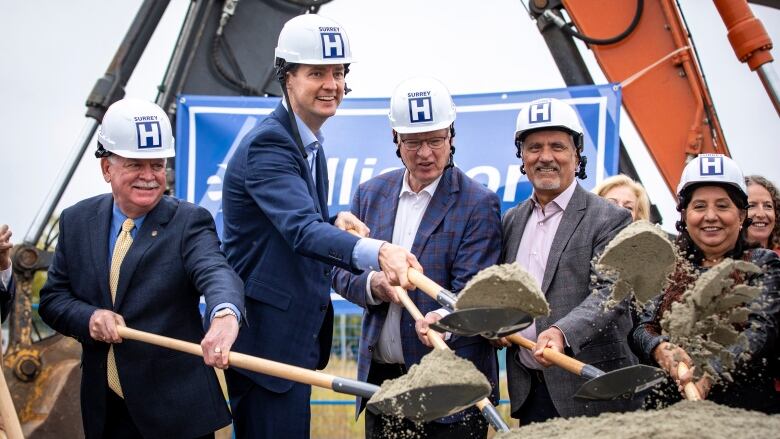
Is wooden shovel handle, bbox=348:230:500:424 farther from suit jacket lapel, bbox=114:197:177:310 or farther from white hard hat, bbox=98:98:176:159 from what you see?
white hard hat, bbox=98:98:176:159

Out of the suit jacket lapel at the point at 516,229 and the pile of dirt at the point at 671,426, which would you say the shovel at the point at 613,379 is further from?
the suit jacket lapel at the point at 516,229

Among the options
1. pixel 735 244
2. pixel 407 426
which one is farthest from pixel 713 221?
pixel 407 426

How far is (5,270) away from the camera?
488 centimetres

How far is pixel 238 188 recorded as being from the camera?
15.4ft

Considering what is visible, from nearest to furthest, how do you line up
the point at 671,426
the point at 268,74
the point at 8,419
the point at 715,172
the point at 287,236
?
the point at 671,426, the point at 8,419, the point at 287,236, the point at 715,172, the point at 268,74

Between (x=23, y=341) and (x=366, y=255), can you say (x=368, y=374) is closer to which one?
(x=366, y=255)

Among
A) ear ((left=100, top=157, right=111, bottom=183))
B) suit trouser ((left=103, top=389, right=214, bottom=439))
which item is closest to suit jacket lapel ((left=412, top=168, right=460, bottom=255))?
suit trouser ((left=103, top=389, right=214, bottom=439))

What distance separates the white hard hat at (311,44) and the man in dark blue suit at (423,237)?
463 millimetres

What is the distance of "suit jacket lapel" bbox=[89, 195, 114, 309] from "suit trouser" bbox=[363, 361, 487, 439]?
4.07 ft

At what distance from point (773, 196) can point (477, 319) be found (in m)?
3.05

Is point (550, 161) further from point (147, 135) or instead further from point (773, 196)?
point (773, 196)

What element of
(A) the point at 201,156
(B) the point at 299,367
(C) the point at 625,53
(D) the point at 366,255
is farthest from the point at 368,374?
(C) the point at 625,53

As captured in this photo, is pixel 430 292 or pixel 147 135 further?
pixel 147 135

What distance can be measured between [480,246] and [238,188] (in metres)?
1.12
